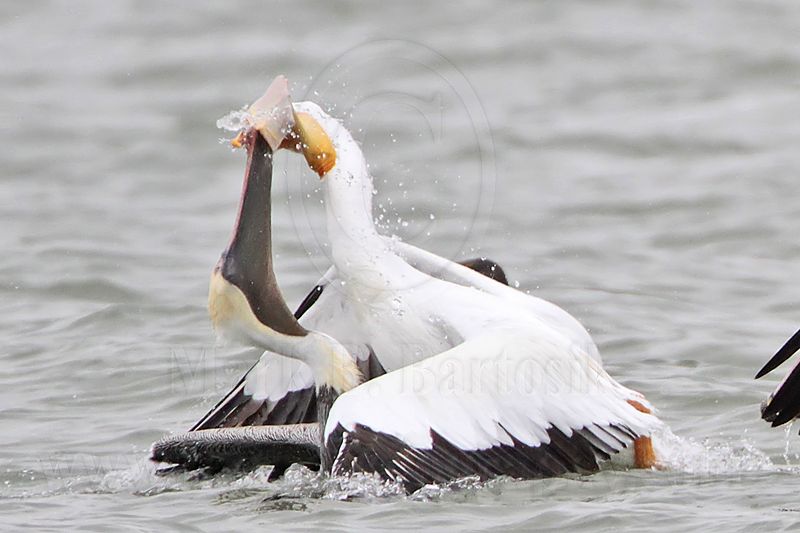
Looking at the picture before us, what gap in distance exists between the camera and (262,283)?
6.50 metres

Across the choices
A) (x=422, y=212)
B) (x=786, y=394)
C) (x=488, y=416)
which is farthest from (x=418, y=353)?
(x=422, y=212)

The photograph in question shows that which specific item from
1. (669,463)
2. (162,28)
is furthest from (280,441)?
(162,28)

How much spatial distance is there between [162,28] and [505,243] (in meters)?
6.04

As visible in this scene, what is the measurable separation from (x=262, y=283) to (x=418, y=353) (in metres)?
0.84

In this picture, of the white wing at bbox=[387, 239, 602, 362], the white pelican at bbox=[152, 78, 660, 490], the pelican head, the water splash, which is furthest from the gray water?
the white wing at bbox=[387, 239, 602, 362]

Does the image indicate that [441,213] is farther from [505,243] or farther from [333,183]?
[333,183]

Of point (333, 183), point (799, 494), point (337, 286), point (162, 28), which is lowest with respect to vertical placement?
point (799, 494)

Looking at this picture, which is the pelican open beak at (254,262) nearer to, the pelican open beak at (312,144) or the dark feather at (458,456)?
the pelican open beak at (312,144)

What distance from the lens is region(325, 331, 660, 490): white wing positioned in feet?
20.0

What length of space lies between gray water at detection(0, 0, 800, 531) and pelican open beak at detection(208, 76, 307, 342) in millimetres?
675

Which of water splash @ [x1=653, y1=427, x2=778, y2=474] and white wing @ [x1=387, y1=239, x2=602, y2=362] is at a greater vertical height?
white wing @ [x1=387, y1=239, x2=602, y2=362]

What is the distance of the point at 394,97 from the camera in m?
14.1

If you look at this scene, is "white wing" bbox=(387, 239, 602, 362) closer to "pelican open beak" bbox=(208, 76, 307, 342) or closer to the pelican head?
the pelican head

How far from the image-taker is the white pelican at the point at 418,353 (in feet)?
20.3
